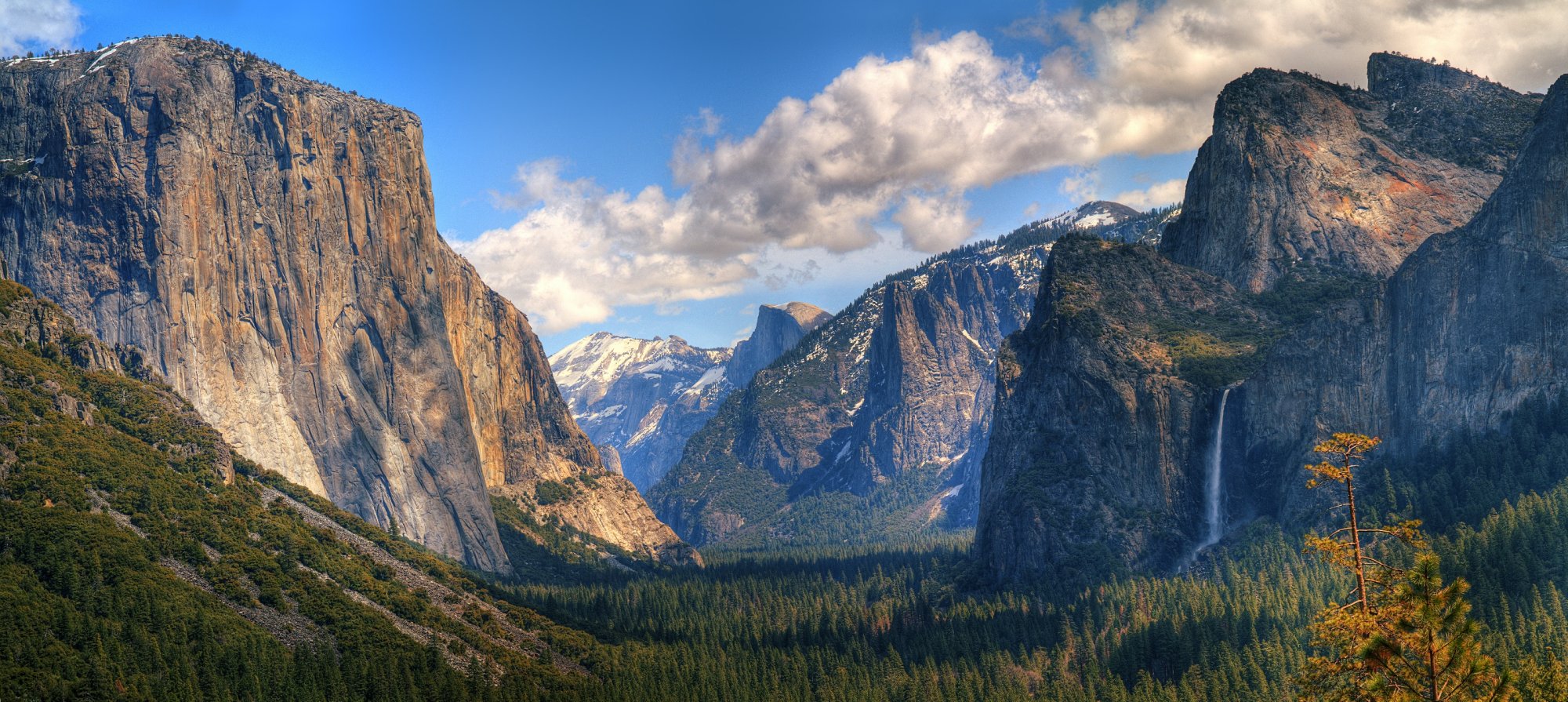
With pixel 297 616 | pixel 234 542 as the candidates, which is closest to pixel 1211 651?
pixel 297 616

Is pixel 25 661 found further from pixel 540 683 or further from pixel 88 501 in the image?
pixel 540 683

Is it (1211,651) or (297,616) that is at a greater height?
(297,616)

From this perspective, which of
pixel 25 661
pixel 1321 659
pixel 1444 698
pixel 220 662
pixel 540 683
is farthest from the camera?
pixel 540 683

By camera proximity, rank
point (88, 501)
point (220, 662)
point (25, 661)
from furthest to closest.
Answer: point (88, 501)
point (220, 662)
point (25, 661)

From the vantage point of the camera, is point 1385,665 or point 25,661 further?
point 25,661

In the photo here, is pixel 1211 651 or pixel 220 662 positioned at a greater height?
pixel 220 662

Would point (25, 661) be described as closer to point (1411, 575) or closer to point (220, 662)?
point (220, 662)

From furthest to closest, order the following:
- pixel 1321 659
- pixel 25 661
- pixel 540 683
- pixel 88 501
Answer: pixel 540 683, pixel 88 501, pixel 25 661, pixel 1321 659

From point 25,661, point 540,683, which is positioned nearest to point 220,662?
point 25,661

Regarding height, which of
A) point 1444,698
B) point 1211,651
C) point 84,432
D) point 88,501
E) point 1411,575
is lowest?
point 1211,651
